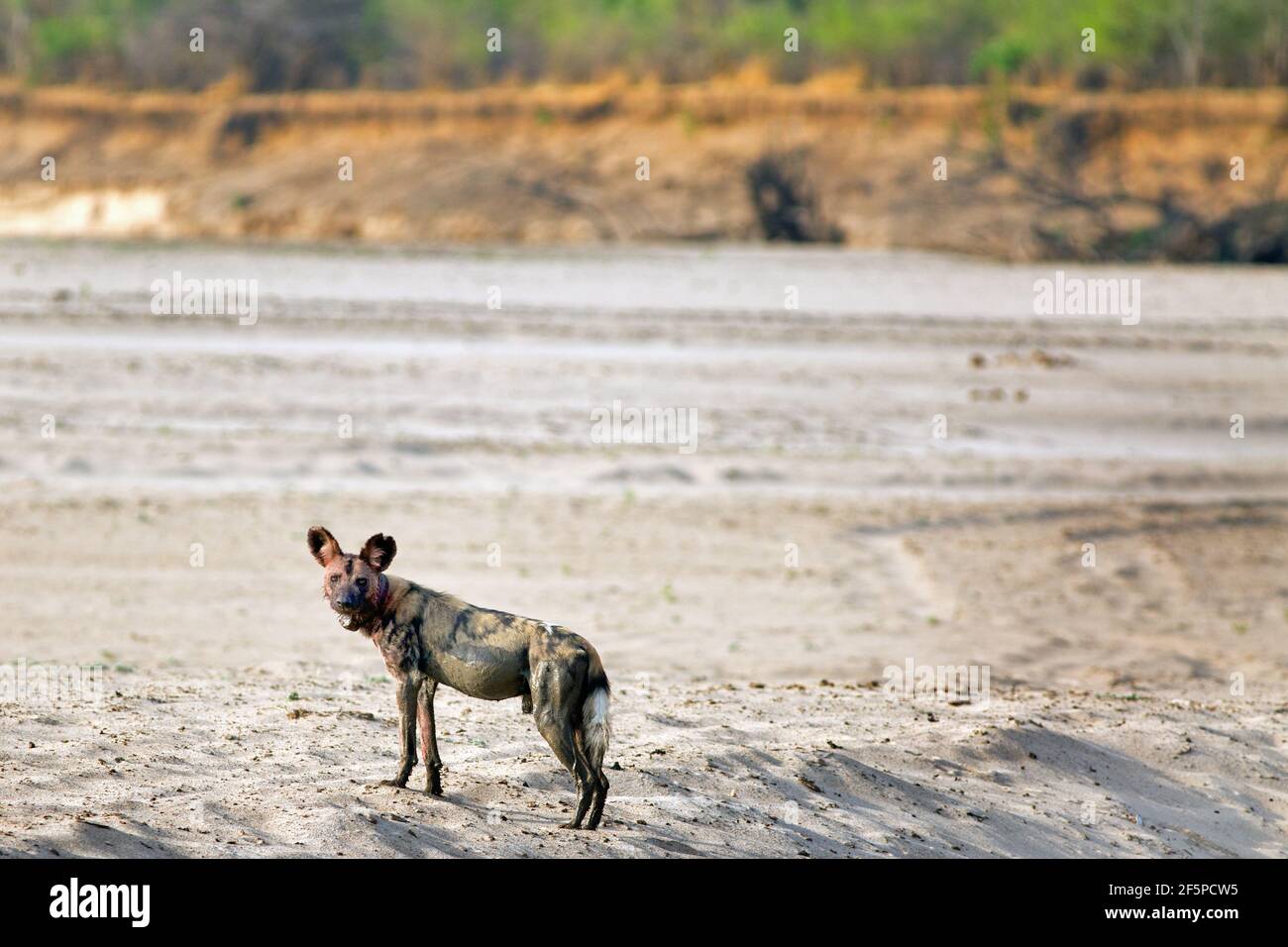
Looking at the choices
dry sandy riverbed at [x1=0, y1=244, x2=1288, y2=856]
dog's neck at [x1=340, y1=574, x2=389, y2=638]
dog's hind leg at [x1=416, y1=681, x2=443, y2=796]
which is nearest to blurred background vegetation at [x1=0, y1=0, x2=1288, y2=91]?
dry sandy riverbed at [x1=0, y1=244, x2=1288, y2=856]

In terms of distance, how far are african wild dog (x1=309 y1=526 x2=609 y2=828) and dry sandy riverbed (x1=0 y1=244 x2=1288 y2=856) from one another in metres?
0.34

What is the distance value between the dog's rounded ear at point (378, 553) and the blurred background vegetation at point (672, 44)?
3868cm

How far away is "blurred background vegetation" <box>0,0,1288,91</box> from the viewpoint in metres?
43.2

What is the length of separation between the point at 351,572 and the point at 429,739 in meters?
0.72

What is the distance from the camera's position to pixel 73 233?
125 ft

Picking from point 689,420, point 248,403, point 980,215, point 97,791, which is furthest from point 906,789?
point 980,215

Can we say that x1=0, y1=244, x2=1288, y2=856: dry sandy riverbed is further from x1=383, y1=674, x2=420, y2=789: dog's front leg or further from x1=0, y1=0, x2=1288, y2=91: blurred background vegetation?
x1=0, y1=0, x2=1288, y2=91: blurred background vegetation

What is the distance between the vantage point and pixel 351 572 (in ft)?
18.1

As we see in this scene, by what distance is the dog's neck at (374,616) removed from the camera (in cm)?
559

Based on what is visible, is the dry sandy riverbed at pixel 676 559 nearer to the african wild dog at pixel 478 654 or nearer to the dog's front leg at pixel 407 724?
the dog's front leg at pixel 407 724

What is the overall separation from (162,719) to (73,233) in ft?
110

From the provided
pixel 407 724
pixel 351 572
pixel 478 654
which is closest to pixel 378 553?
pixel 351 572

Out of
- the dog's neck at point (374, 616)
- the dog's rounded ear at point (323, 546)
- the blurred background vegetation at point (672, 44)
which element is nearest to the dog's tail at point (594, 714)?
the dog's neck at point (374, 616)

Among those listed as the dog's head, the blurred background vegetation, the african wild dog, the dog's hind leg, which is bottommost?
the dog's hind leg
